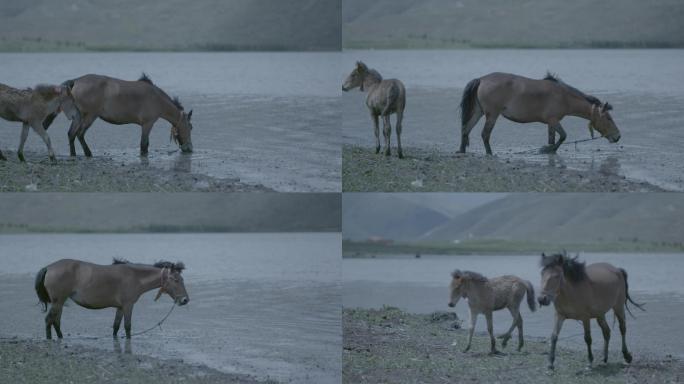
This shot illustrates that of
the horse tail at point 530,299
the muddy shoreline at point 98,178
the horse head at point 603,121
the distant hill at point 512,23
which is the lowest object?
the horse tail at point 530,299

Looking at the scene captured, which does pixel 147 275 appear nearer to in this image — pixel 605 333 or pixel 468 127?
pixel 468 127

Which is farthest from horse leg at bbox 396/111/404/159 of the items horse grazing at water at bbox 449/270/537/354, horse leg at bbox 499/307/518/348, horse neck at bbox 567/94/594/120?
horse leg at bbox 499/307/518/348

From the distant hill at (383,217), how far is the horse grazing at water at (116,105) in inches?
67.7

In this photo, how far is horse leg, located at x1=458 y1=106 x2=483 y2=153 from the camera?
7627mm

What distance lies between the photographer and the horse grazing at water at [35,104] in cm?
766

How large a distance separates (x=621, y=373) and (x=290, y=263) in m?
5.86

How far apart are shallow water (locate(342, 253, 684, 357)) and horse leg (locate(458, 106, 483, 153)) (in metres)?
1.59

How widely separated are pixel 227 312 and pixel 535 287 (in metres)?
3.36

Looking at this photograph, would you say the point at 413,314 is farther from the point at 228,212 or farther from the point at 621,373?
the point at 228,212

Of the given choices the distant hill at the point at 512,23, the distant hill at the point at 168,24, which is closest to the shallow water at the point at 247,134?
the distant hill at the point at 512,23

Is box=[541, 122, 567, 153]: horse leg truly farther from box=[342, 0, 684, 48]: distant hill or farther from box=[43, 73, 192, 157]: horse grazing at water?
box=[342, 0, 684, 48]: distant hill

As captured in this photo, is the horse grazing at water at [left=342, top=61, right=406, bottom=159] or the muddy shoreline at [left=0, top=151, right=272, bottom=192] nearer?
the horse grazing at water at [left=342, top=61, right=406, bottom=159]

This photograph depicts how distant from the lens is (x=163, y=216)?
1644cm

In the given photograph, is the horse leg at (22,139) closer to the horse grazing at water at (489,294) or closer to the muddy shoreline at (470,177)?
the muddy shoreline at (470,177)
